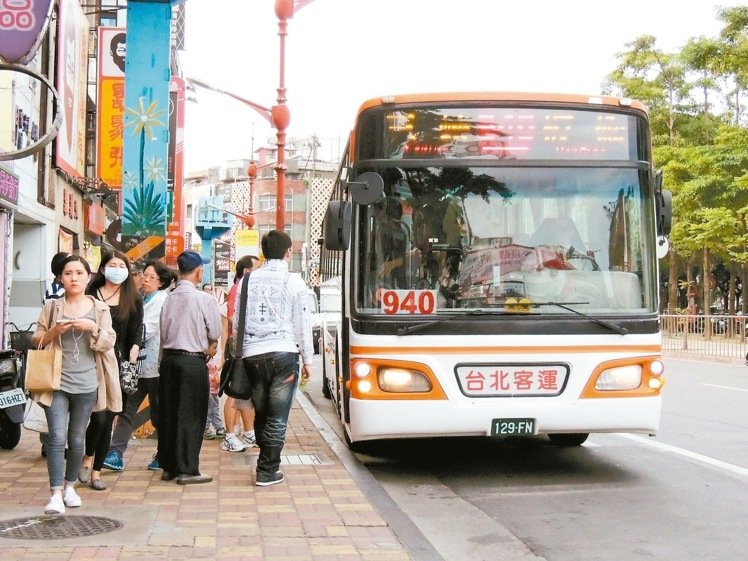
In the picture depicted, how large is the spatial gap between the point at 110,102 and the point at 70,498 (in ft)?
53.1

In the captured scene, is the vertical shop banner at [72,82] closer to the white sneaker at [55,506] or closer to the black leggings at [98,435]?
the black leggings at [98,435]

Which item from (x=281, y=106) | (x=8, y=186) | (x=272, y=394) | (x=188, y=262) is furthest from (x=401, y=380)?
(x=281, y=106)

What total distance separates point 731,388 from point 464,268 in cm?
1101

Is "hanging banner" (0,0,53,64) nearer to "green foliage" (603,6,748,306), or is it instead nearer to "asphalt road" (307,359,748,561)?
"asphalt road" (307,359,748,561)

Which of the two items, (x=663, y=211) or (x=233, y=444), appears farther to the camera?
(x=233, y=444)

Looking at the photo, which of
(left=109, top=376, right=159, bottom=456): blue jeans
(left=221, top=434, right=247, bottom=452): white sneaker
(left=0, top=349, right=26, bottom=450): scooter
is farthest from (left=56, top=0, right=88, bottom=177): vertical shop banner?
(left=109, top=376, right=159, bottom=456): blue jeans

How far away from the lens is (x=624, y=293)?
8.20m

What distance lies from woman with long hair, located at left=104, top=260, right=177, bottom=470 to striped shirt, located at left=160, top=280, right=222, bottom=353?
1.42 feet

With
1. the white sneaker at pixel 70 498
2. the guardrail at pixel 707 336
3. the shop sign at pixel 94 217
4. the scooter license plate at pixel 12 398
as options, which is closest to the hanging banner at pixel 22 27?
the scooter license plate at pixel 12 398

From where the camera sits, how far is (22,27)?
1012cm

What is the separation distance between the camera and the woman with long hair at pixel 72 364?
6.54 m

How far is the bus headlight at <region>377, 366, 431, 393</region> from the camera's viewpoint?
798cm

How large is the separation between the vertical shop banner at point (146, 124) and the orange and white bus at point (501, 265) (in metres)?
4.67

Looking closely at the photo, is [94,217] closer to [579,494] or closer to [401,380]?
[401,380]
